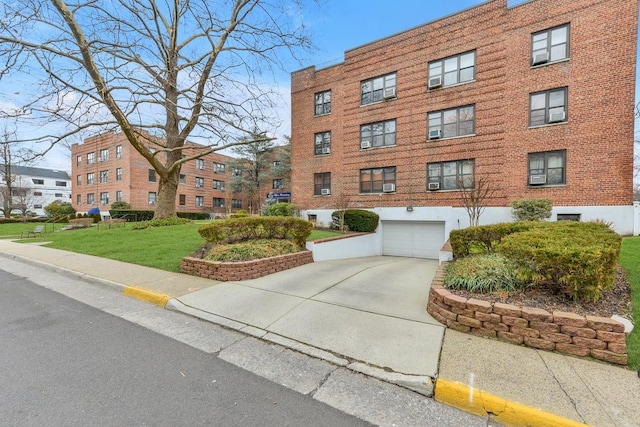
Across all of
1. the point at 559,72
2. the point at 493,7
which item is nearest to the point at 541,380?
the point at 559,72

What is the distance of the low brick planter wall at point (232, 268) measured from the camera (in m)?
6.56

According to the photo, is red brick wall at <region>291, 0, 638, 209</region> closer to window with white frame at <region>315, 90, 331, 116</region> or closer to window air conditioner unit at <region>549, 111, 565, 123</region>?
window air conditioner unit at <region>549, 111, 565, 123</region>

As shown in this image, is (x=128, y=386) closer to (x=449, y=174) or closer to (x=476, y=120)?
(x=449, y=174)

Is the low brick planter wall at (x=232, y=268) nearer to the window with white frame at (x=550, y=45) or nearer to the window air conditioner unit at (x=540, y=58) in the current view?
the window air conditioner unit at (x=540, y=58)

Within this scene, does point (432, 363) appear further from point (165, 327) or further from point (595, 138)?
A: point (595, 138)

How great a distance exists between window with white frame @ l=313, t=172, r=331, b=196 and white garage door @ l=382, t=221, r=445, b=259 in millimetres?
4458

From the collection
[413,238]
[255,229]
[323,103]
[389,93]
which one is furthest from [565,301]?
[323,103]

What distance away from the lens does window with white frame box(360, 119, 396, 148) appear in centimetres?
1659

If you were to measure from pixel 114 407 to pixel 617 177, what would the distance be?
17.3 metres

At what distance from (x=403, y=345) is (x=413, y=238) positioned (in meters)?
12.9

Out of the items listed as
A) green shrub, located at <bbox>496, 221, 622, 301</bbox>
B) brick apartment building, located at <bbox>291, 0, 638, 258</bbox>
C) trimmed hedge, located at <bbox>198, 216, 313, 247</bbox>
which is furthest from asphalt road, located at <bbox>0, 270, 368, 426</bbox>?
brick apartment building, located at <bbox>291, 0, 638, 258</bbox>

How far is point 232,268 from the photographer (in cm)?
656

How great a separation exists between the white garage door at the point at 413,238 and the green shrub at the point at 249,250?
9.16 meters

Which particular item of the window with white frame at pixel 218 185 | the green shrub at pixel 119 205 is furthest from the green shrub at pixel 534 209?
the window with white frame at pixel 218 185
